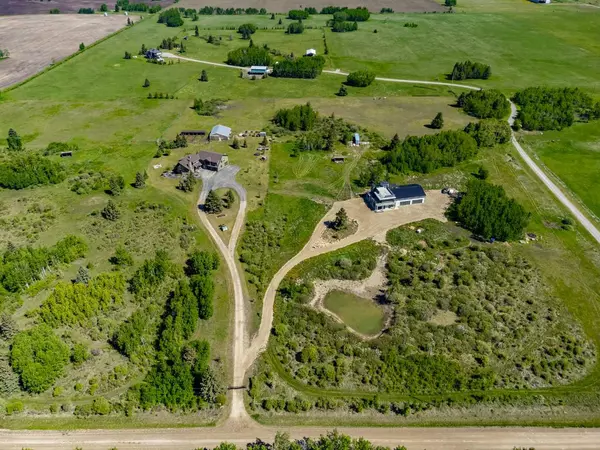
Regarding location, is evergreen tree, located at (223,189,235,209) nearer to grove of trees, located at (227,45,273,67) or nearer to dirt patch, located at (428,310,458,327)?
dirt patch, located at (428,310,458,327)

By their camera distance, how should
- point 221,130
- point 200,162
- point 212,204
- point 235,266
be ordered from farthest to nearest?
point 221,130 → point 200,162 → point 212,204 → point 235,266

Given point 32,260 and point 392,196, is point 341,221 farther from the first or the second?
point 32,260

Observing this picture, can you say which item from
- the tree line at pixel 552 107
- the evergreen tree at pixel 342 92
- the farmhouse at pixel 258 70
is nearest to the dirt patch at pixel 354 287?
the tree line at pixel 552 107

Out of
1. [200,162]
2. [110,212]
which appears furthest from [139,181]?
[200,162]

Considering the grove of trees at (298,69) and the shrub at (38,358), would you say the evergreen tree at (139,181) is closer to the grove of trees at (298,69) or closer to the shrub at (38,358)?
the shrub at (38,358)

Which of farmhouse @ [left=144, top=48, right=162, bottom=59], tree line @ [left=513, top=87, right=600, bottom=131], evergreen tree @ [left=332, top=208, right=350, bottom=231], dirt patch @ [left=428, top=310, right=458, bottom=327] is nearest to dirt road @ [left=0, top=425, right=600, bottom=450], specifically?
dirt patch @ [left=428, top=310, right=458, bottom=327]

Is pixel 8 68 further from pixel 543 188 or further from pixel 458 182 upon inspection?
pixel 543 188
